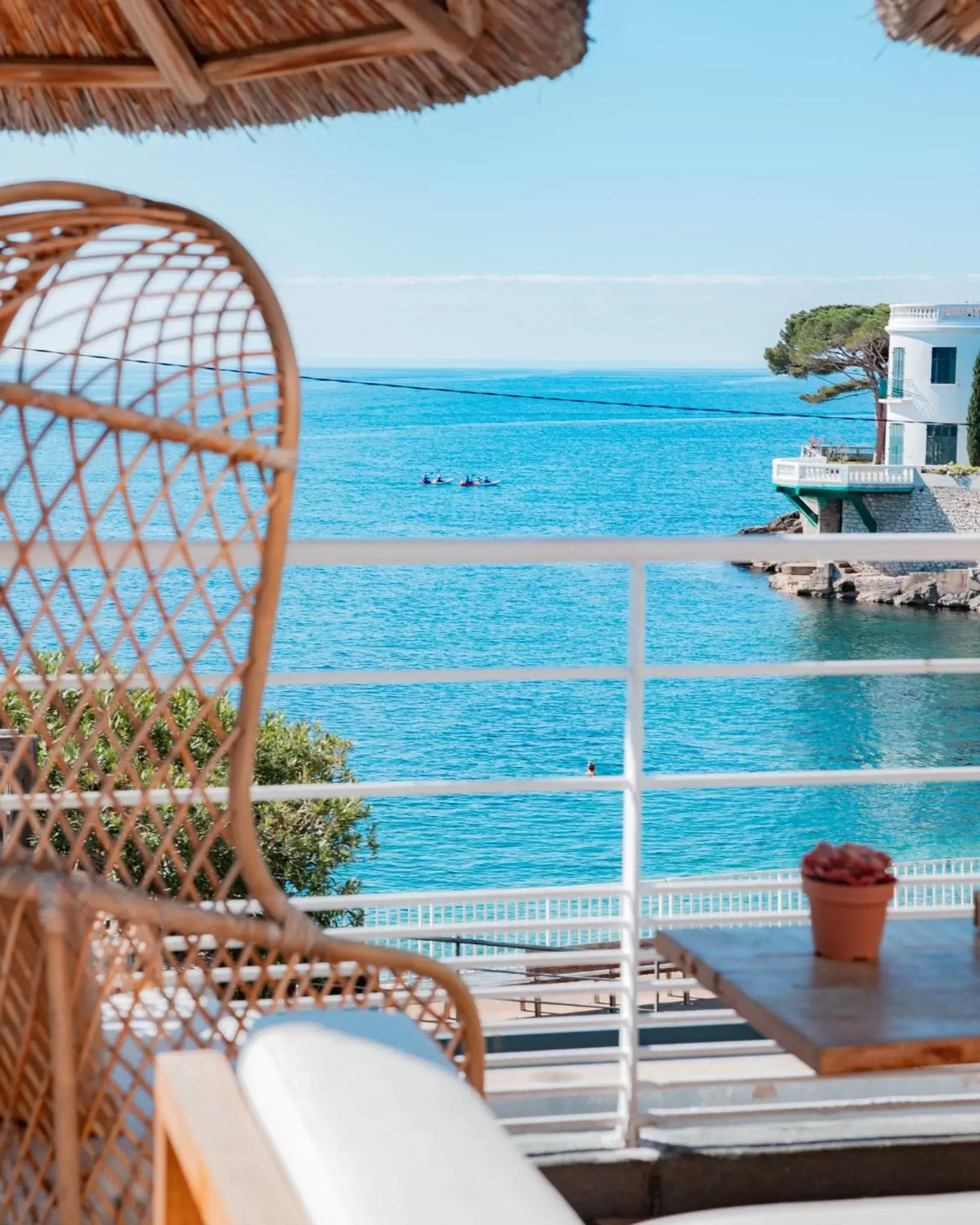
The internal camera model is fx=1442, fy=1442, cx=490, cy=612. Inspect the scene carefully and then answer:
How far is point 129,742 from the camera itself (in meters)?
1.39

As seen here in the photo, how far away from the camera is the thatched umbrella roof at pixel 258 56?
6.40ft

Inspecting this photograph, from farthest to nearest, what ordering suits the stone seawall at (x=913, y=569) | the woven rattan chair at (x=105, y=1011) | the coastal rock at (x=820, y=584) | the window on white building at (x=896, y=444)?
the window on white building at (x=896, y=444) → the coastal rock at (x=820, y=584) → the stone seawall at (x=913, y=569) → the woven rattan chair at (x=105, y=1011)

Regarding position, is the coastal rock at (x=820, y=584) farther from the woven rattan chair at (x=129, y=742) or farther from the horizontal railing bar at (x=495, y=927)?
the woven rattan chair at (x=129, y=742)

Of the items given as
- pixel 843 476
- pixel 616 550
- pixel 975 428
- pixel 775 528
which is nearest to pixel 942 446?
pixel 975 428

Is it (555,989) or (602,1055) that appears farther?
(602,1055)

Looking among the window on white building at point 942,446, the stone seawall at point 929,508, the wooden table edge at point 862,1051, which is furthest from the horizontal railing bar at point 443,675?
the window on white building at point 942,446

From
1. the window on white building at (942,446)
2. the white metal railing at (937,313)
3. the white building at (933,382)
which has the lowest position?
the window on white building at (942,446)

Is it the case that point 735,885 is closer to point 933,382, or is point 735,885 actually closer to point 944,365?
point 944,365

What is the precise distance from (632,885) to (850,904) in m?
0.53

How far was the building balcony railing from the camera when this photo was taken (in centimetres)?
3253

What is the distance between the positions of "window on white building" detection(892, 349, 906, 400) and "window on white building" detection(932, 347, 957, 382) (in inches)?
30.0

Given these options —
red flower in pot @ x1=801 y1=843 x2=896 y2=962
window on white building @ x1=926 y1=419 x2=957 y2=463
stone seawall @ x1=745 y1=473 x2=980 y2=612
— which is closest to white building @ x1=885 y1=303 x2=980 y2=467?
window on white building @ x1=926 y1=419 x2=957 y2=463

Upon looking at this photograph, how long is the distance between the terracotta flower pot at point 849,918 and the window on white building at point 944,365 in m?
35.4

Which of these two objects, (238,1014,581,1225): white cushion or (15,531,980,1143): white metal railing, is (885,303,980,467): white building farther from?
(238,1014,581,1225): white cushion
